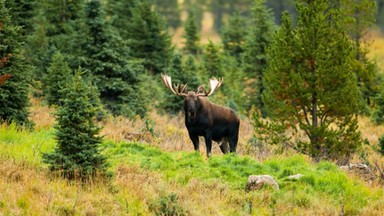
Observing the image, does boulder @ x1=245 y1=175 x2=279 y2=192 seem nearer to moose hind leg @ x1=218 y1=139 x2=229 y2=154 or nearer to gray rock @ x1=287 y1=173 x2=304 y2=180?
gray rock @ x1=287 y1=173 x2=304 y2=180

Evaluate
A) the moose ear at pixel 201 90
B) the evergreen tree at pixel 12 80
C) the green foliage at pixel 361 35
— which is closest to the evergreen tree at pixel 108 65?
the evergreen tree at pixel 12 80

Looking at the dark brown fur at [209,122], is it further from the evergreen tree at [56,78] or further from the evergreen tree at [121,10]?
the evergreen tree at [121,10]

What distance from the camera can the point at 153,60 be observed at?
35625mm

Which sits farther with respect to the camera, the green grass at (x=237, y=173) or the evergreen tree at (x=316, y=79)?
the evergreen tree at (x=316, y=79)

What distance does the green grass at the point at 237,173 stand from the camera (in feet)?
32.5

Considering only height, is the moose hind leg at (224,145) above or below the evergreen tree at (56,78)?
below

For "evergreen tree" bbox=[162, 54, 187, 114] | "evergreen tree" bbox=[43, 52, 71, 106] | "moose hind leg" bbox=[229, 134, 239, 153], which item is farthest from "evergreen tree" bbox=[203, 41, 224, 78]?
"moose hind leg" bbox=[229, 134, 239, 153]

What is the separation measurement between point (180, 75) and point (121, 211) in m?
15.5

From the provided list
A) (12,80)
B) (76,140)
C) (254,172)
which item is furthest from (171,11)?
(76,140)

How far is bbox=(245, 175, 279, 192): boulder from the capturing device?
34.0 ft

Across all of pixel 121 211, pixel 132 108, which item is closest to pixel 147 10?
pixel 132 108

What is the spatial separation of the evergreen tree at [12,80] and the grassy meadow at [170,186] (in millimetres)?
1003

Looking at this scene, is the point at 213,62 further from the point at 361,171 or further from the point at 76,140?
the point at 76,140

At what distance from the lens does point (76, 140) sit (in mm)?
9289
